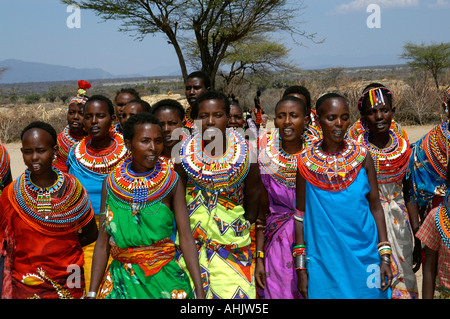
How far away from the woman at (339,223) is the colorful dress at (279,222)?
238 millimetres

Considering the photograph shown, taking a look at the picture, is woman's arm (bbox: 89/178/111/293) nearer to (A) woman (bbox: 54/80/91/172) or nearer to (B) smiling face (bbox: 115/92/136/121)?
(A) woman (bbox: 54/80/91/172)

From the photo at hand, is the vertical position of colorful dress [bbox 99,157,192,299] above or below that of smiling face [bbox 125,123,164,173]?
below

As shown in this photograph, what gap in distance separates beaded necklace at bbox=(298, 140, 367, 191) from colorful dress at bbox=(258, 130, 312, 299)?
387 millimetres

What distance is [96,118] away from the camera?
3.97m

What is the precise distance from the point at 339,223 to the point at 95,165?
2.30m

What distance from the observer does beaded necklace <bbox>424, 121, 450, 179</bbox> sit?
337 centimetres

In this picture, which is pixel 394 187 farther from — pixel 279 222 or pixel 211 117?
pixel 211 117

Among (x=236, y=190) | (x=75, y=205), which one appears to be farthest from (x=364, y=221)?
(x=75, y=205)

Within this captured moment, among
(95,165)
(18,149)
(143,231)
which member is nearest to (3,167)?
(95,165)

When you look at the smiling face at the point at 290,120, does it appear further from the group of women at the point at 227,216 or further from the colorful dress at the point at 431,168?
the colorful dress at the point at 431,168

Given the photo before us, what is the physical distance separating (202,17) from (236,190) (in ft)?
47.1

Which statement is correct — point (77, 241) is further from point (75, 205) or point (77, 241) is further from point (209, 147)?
point (209, 147)

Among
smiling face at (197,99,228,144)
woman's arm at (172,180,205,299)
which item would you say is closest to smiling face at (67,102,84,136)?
smiling face at (197,99,228,144)

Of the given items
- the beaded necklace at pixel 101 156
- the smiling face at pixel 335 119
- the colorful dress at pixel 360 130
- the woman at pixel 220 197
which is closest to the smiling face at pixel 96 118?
the beaded necklace at pixel 101 156
